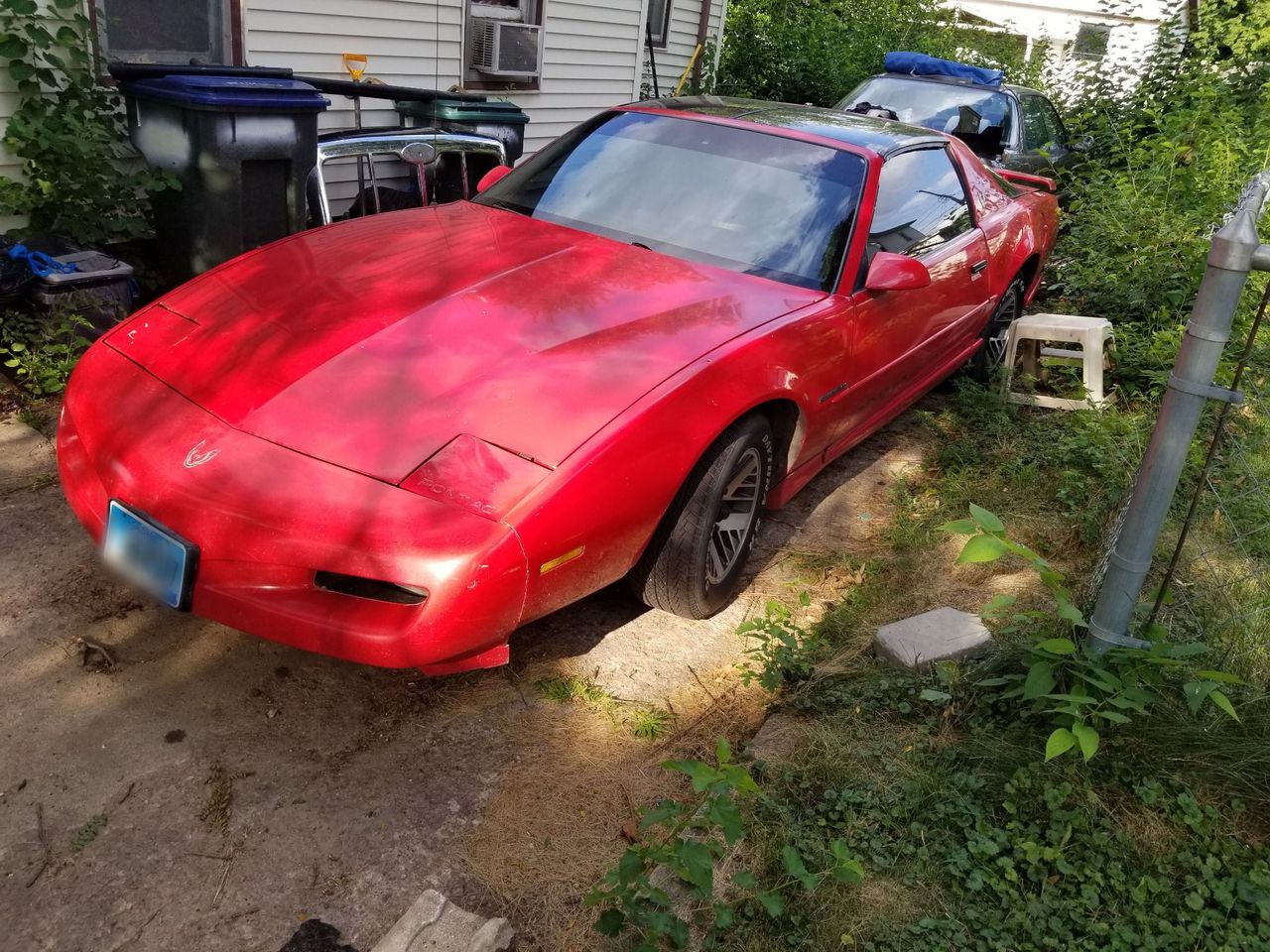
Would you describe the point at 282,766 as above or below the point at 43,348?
below

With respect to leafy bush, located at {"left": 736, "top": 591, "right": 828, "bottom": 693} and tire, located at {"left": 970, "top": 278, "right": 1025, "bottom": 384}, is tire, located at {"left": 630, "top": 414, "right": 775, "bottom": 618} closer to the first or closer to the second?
leafy bush, located at {"left": 736, "top": 591, "right": 828, "bottom": 693}

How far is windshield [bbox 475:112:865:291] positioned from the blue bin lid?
1.76 m

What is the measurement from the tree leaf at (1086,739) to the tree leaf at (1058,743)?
0.02 meters

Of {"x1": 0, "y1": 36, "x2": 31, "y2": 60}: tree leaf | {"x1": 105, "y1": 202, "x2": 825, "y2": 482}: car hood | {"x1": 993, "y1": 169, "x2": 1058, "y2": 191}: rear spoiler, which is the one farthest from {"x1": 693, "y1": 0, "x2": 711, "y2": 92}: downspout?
{"x1": 105, "y1": 202, "x2": 825, "y2": 482}: car hood

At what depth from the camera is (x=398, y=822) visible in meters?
2.52

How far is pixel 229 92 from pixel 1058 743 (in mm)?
4844

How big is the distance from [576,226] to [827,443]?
126 cm

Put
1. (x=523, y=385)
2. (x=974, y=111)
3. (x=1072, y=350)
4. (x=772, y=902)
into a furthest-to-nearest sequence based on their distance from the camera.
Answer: (x=974, y=111) < (x=1072, y=350) < (x=523, y=385) < (x=772, y=902)

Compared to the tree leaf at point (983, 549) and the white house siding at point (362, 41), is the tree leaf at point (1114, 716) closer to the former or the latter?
the tree leaf at point (983, 549)

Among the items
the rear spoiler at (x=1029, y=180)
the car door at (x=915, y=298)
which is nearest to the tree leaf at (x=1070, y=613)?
the car door at (x=915, y=298)

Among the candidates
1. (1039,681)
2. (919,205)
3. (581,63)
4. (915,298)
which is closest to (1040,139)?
(581,63)

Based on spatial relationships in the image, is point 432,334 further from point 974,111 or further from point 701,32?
point 701,32

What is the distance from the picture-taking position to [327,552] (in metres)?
2.40

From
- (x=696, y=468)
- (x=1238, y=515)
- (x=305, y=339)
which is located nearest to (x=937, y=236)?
(x=1238, y=515)
